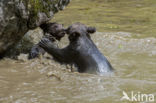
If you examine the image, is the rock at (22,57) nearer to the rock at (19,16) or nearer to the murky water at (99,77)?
the murky water at (99,77)

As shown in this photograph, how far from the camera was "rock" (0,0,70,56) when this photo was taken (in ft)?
18.5

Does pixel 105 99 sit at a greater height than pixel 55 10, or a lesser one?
lesser

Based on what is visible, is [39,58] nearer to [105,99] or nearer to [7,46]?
[7,46]

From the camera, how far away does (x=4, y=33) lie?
19.0 feet

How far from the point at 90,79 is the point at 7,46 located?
200cm

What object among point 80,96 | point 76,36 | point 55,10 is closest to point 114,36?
point 55,10
